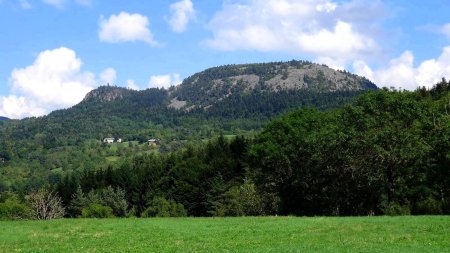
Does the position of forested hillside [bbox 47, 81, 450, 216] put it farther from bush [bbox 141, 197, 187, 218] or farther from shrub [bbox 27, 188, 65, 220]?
shrub [bbox 27, 188, 65, 220]

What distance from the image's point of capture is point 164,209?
112 metres

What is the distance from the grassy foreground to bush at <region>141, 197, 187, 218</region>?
229ft

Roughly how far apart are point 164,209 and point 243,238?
8388 cm

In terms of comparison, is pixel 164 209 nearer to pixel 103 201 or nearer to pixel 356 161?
pixel 103 201

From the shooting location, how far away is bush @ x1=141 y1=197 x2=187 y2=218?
365 feet

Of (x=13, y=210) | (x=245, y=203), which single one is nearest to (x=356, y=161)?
(x=245, y=203)

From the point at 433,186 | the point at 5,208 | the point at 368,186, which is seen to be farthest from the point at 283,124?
the point at 5,208

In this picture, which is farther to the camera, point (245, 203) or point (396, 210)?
point (245, 203)

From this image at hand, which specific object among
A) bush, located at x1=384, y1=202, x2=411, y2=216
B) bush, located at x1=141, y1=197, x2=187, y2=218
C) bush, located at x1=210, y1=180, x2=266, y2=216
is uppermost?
bush, located at x1=384, y1=202, x2=411, y2=216

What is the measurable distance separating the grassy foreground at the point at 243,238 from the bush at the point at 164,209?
229 feet

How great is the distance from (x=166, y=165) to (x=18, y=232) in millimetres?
96153

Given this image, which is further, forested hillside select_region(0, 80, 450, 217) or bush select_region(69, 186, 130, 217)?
bush select_region(69, 186, 130, 217)

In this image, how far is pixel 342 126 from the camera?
61.7 meters

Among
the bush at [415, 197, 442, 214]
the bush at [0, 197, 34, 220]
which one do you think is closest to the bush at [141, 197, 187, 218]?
the bush at [0, 197, 34, 220]
